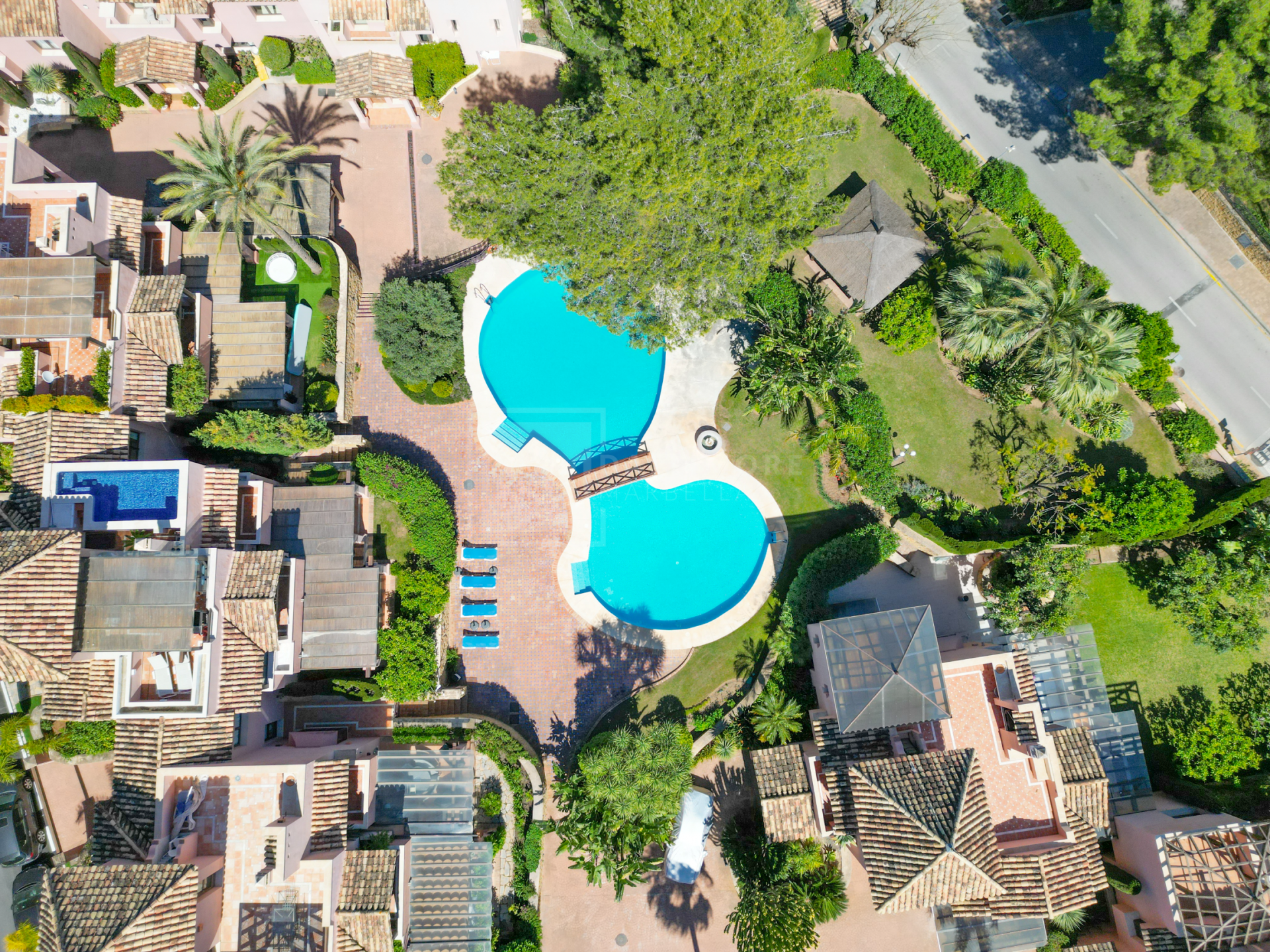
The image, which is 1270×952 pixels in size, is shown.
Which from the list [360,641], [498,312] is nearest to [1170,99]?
[498,312]

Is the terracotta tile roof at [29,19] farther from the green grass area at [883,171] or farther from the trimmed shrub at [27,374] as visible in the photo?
the green grass area at [883,171]

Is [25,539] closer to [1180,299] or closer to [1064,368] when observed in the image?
[1064,368]

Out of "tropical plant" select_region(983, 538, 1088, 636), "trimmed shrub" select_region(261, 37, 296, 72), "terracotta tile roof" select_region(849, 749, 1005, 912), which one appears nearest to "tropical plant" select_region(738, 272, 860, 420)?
"tropical plant" select_region(983, 538, 1088, 636)

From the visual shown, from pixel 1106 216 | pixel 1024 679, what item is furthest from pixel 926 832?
pixel 1106 216

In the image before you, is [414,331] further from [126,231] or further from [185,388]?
[126,231]

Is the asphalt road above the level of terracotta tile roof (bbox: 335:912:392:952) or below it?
above

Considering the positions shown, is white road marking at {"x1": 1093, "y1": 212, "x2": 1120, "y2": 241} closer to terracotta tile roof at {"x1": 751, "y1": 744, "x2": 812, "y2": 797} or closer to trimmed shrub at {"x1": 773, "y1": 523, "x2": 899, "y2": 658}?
trimmed shrub at {"x1": 773, "y1": 523, "x2": 899, "y2": 658}

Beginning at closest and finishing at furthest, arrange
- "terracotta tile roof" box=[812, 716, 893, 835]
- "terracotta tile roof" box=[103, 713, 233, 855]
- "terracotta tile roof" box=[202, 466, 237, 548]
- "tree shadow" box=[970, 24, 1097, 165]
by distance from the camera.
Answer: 1. "terracotta tile roof" box=[103, 713, 233, 855]
2. "terracotta tile roof" box=[812, 716, 893, 835]
3. "terracotta tile roof" box=[202, 466, 237, 548]
4. "tree shadow" box=[970, 24, 1097, 165]
